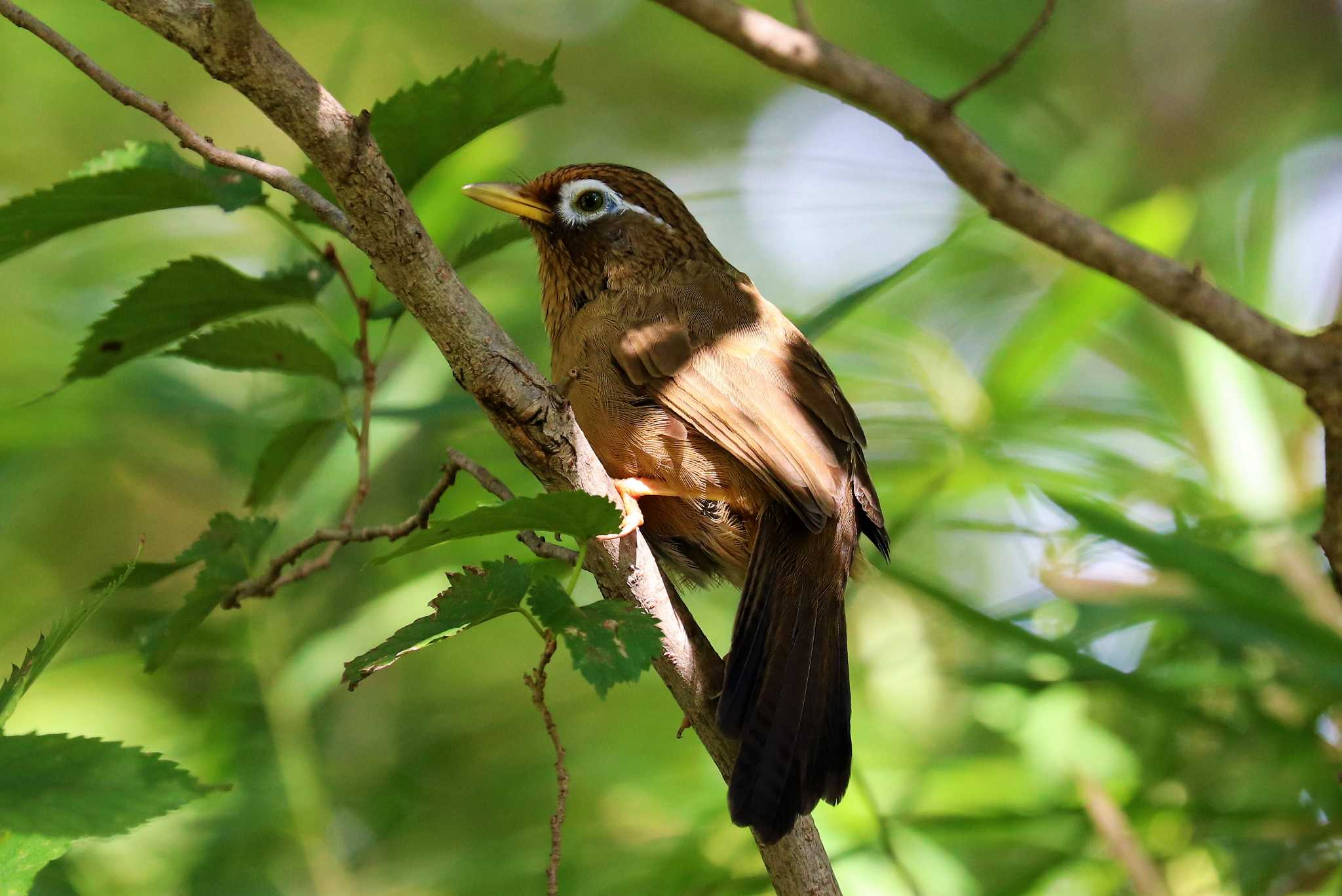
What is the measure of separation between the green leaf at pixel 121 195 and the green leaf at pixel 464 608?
102 centimetres

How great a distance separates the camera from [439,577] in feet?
11.8

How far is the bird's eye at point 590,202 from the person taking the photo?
3592mm

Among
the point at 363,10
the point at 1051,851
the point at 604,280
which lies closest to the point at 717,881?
the point at 1051,851

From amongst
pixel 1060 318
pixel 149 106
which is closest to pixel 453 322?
pixel 149 106

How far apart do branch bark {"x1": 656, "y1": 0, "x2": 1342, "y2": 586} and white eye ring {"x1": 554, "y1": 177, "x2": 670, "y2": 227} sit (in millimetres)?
1693

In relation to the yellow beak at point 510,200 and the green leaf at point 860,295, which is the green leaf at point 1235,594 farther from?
the yellow beak at point 510,200

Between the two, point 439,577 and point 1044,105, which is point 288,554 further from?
point 1044,105

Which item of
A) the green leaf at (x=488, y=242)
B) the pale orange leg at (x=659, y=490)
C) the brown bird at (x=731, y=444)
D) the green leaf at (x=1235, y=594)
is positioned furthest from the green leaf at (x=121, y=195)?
the green leaf at (x=1235, y=594)

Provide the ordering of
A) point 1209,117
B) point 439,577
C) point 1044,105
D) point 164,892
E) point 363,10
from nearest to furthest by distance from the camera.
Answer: point 164,892 < point 439,577 < point 363,10 < point 1044,105 < point 1209,117

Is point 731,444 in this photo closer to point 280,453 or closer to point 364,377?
point 364,377

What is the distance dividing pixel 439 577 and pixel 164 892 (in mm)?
1072

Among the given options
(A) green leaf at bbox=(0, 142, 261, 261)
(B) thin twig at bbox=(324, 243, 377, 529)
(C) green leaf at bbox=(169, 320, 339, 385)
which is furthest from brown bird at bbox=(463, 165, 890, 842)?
(A) green leaf at bbox=(0, 142, 261, 261)

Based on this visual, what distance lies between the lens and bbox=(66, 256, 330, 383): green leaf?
242 centimetres

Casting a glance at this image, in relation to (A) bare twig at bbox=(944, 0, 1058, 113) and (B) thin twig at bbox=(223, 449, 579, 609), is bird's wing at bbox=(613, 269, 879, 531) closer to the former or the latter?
(B) thin twig at bbox=(223, 449, 579, 609)
